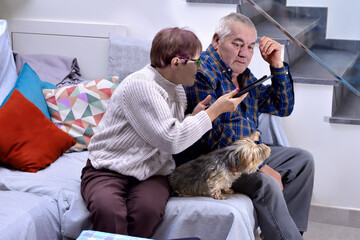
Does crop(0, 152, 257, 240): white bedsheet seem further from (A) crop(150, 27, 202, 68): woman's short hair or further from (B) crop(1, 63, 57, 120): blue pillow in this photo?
(B) crop(1, 63, 57, 120): blue pillow

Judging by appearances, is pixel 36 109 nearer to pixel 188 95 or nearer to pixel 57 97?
pixel 57 97

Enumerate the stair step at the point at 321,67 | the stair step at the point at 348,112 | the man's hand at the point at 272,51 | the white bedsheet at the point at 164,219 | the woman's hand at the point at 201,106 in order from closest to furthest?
the white bedsheet at the point at 164,219
the woman's hand at the point at 201,106
the man's hand at the point at 272,51
the stair step at the point at 321,67
the stair step at the point at 348,112

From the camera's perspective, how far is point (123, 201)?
1.85m

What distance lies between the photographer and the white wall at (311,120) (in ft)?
9.75

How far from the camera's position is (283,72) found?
88.1 inches

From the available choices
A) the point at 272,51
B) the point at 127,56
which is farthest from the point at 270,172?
the point at 127,56

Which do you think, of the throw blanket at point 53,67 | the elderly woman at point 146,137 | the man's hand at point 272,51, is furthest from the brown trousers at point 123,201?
the throw blanket at point 53,67

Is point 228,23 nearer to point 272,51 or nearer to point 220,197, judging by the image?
point 272,51

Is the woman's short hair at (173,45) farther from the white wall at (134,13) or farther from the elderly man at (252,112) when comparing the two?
the white wall at (134,13)

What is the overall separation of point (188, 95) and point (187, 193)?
1.29 ft

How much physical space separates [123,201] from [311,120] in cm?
154

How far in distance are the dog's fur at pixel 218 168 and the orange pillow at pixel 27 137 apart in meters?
0.70

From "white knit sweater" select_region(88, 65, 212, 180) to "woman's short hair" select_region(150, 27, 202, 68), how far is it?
7cm

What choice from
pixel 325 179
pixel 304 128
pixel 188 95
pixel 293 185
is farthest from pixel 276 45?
pixel 325 179
